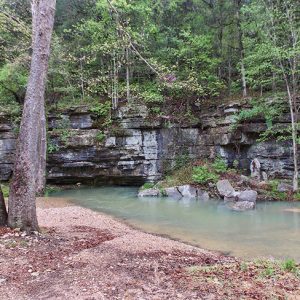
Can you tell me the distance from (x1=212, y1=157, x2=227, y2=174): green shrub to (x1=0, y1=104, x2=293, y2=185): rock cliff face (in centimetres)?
44

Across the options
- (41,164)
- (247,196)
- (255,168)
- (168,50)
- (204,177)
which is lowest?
(247,196)

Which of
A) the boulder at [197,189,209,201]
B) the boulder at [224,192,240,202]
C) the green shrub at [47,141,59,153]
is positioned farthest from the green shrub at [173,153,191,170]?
the green shrub at [47,141,59,153]

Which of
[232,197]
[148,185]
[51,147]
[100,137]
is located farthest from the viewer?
[100,137]

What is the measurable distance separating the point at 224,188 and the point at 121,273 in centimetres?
1140

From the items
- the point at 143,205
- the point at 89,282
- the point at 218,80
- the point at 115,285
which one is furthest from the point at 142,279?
the point at 218,80

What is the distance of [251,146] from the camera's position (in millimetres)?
18047

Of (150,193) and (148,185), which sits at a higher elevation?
(148,185)

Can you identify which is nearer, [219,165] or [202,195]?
[202,195]

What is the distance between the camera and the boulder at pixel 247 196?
45.3 feet

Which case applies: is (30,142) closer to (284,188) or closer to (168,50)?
(284,188)

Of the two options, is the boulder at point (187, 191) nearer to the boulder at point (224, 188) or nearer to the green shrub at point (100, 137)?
the boulder at point (224, 188)

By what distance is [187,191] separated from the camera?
15875 millimetres

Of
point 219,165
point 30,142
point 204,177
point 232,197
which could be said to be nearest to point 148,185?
point 204,177

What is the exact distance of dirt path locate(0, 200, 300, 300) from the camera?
3744 mm
